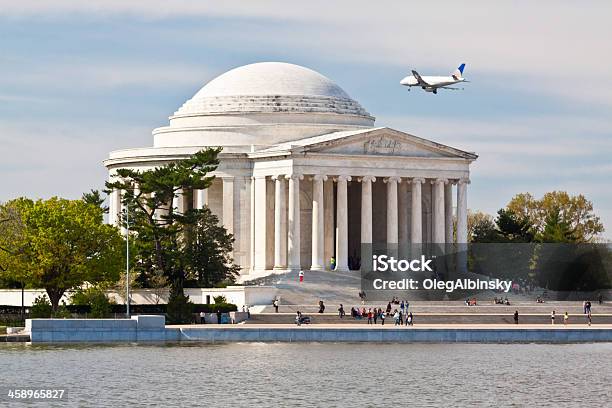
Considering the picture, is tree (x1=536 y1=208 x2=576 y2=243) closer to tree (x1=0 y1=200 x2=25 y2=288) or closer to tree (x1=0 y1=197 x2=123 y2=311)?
tree (x1=0 y1=197 x2=123 y2=311)

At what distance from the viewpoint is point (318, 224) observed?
155 meters

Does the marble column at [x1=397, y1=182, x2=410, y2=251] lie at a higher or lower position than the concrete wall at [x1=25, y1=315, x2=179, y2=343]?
higher

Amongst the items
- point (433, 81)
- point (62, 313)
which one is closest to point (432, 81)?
point (433, 81)

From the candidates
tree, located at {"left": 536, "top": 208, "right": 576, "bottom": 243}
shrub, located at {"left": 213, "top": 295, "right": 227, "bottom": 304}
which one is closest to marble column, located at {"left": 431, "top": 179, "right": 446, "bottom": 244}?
tree, located at {"left": 536, "top": 208, "right": 576, "bottom": 243}

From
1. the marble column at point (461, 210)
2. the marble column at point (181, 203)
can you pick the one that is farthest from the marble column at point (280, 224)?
the marble column at point (461, 210)

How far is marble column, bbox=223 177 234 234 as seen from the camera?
15912cm

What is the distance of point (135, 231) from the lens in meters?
145

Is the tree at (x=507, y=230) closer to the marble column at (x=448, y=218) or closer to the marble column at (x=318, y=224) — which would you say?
the marble column at (x=448, y=218)

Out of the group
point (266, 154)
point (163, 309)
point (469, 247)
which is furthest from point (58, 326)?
point (469, 247)

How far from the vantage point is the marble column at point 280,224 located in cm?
15512

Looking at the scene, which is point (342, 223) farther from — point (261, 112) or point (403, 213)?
point (261, 112)

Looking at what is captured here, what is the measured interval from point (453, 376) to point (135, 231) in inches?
2059

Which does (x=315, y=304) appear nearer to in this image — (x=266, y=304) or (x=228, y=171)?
(x=266, y=304)

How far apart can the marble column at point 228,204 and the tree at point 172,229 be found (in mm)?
10197
